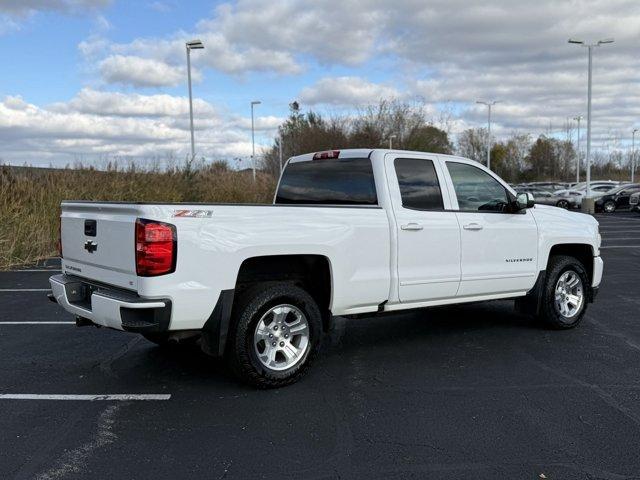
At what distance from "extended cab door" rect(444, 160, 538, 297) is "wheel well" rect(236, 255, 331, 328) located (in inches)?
60.4

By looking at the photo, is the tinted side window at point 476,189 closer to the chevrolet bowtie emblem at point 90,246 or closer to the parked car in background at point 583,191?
the chevrolet bowtie emblem at point 90,246

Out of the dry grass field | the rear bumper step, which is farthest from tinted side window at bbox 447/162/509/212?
the dry grass field

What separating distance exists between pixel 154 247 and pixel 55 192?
12.6 m

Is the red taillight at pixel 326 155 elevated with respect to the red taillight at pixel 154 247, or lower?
elevated

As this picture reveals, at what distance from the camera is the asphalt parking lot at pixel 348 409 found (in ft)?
12.0

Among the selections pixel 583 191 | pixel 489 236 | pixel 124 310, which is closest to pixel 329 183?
pixel 489 236

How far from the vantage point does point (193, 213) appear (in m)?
4.36

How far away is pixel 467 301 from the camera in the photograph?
621 centimetres

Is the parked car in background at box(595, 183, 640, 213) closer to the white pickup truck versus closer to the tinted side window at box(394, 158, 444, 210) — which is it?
the white pickup truck

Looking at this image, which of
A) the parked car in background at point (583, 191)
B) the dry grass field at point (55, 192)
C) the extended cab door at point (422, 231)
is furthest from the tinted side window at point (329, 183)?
the parked car in background at point (583, 191)

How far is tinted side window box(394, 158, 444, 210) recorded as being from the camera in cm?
577

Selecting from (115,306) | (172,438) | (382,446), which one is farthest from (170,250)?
(382,446)

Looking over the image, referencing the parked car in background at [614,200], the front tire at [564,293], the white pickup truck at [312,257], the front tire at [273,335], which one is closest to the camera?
the white pickup truck at [312,257]

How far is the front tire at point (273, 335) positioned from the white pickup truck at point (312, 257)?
11 millimetres
